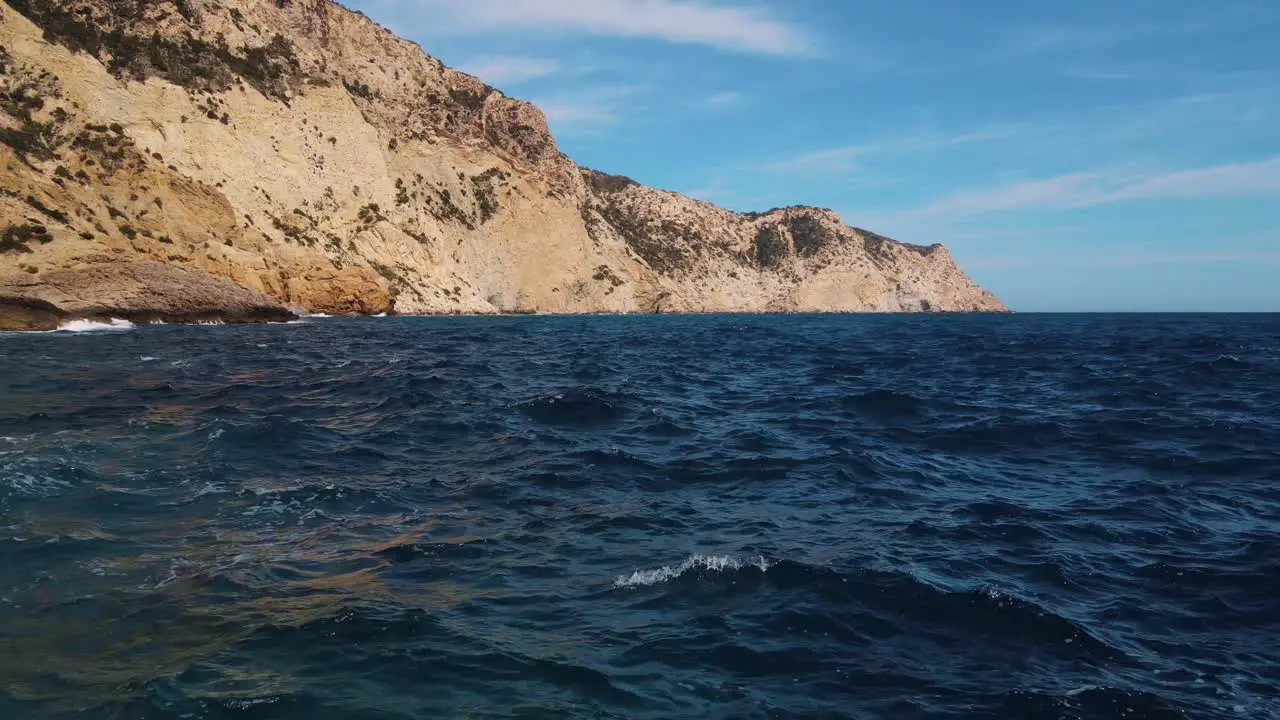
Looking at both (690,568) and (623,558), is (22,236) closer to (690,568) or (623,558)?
(623,558)

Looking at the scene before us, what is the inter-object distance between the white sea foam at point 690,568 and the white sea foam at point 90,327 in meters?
41.6

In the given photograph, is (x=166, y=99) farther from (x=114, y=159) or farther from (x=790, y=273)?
(x=790, y=273)

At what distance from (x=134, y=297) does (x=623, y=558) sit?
154ft

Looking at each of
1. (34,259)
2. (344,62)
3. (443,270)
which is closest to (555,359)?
(34,259)

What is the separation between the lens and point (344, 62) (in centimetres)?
10406

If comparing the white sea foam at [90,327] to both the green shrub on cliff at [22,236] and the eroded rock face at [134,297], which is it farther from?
the green shrub on cliff at [22,236]

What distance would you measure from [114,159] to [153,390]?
43.7 meters

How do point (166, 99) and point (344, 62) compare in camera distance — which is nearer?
point (166, 99)

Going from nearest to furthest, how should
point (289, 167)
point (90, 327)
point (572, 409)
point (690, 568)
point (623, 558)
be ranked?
point (690, 568) → point (623, 558) → point (572, 409) → point (90, 327) → point (289, 167)

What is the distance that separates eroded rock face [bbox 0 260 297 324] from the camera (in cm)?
3959

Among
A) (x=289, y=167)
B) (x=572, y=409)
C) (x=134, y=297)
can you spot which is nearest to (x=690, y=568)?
(x=572, y=409)

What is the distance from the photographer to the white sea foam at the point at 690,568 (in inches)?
331

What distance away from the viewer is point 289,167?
77375mm

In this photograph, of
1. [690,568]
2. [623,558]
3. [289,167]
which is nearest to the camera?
[690,568]
